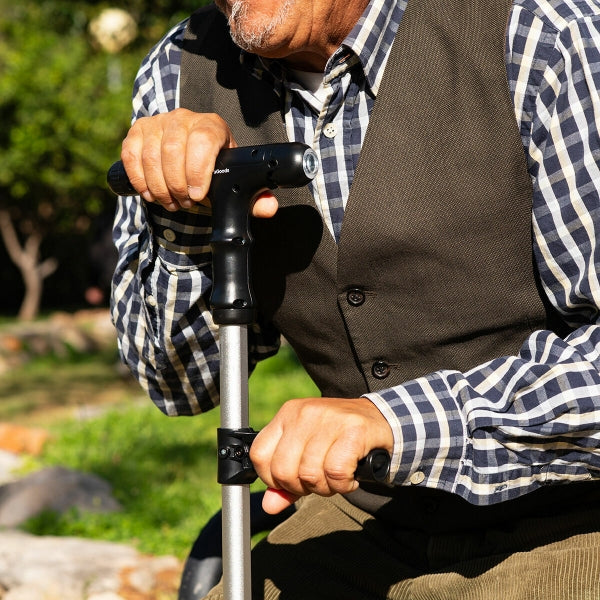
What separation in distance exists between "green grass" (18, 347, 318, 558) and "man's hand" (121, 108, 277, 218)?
2.60 m

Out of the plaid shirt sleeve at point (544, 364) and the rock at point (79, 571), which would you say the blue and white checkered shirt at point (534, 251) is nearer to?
the plaid shirt sleeve at point (544, 364)

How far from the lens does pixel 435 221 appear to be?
2.02 meters

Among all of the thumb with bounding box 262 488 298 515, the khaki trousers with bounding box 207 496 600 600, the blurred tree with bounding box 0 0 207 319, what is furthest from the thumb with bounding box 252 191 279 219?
the blurred tree with bounding box 0 0 207 319

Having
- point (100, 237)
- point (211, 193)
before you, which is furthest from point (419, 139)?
point (100, 237)

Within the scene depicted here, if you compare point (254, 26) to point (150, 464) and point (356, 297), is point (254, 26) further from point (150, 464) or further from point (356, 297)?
point (150, 464)

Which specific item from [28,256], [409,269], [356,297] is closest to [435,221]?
[409,269]

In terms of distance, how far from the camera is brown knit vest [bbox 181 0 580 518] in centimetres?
201

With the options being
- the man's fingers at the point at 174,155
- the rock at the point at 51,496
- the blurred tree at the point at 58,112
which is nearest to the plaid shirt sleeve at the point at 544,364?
the man's fingers at the point at 174,155

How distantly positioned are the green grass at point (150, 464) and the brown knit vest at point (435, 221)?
237cm

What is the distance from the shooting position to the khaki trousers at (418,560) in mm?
1946

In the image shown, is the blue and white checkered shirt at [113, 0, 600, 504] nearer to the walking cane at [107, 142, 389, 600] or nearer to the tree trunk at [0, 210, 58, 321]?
the walking cane at [107, 142, 389, 600]

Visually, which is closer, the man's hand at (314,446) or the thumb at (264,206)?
the man's hand at (314,446)

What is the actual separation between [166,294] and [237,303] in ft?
1.54

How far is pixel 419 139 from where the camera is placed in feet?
6.72
